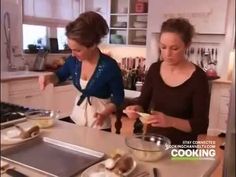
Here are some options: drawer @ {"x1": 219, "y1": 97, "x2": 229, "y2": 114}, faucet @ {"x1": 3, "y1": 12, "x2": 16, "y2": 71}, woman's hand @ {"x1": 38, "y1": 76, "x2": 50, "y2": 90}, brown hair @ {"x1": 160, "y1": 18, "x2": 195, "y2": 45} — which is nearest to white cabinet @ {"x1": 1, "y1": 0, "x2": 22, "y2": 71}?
faucet @ {"x1": 3, "y1": 12, "x2": 16, "y2": 71}

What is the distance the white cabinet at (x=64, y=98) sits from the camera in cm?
70

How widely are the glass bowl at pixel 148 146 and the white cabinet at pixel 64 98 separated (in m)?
0.20

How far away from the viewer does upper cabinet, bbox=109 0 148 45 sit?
2.27 ft

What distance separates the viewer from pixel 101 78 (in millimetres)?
787

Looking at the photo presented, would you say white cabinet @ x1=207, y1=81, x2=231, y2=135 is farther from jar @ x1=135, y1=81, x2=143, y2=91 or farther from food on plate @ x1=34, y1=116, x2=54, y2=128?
food on plate @ x1=34, y1=116, x2=54, y2=128

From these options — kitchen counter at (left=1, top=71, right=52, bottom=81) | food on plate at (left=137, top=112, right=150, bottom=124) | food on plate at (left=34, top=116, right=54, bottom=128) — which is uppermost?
kitchen counter at (left=1, top=71, right=52, bottom=81)

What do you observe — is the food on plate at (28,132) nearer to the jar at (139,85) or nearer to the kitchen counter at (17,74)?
the kitchen counter at (17,74)

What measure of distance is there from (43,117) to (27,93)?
133 millimetres

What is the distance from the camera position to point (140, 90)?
2.61 ft

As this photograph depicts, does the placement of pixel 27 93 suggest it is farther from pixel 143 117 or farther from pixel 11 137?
pixel 143 117

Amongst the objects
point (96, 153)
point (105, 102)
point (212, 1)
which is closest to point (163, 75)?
point (105, 102)

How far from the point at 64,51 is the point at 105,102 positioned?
0.20 meters

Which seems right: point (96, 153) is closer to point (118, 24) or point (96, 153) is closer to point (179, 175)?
point (179, 175)

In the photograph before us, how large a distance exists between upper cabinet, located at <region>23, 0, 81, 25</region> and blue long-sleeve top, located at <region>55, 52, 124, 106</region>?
0.50 feet
